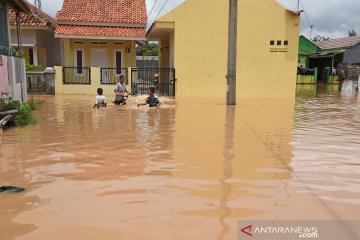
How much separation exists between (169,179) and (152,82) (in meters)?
19.6

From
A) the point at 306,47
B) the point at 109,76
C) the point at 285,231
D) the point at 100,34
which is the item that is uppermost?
the point at 306,47

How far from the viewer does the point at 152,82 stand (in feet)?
81.4

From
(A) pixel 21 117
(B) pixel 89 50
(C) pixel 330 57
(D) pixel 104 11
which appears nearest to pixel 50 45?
(B) pixel 89 50

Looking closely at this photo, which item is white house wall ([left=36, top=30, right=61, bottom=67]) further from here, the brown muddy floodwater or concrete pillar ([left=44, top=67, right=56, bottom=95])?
the brown muddy floodwater

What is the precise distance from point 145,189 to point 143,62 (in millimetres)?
41284

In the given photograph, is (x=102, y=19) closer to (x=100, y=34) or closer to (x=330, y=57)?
(x=100, y=34)

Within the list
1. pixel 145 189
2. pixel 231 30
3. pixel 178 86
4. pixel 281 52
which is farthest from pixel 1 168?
pixel 281 52

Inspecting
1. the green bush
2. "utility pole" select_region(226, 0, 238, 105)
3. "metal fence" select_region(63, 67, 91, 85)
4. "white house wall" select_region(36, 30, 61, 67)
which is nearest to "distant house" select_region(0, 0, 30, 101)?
the green bush

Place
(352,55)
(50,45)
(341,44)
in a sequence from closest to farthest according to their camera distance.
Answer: (50,45) < (352,55) < (341,44)

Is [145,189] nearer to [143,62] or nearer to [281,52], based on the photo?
[281,52]

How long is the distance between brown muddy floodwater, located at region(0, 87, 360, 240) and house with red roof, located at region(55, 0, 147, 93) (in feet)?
43.8

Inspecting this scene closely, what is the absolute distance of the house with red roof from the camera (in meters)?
22.8

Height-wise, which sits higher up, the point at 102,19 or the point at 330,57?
the point at 102,19

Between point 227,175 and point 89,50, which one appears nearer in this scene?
point 227,175
